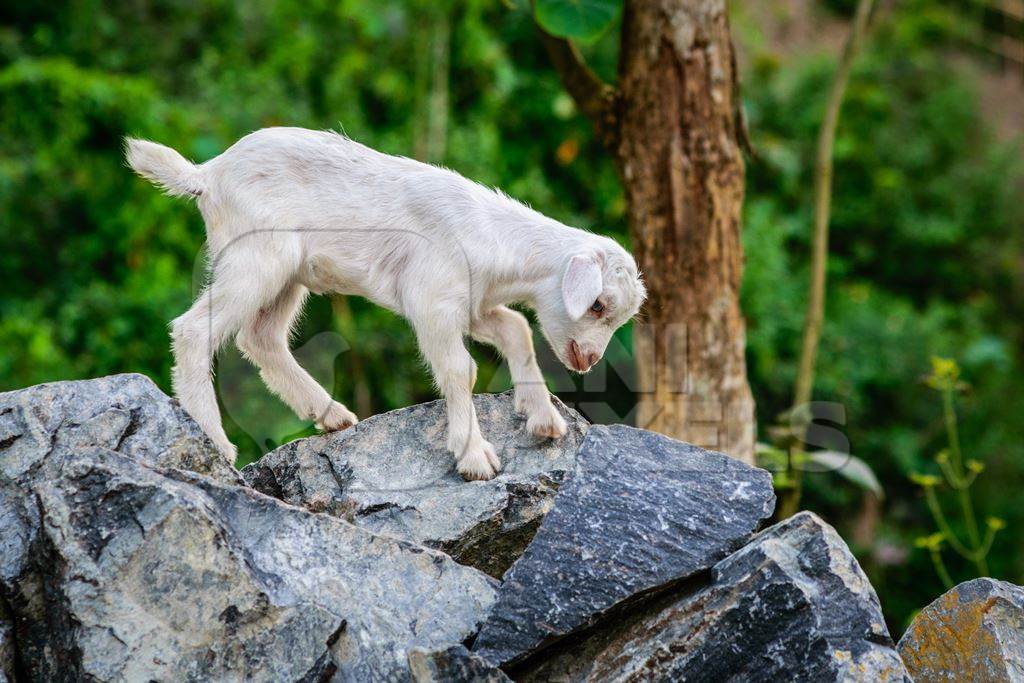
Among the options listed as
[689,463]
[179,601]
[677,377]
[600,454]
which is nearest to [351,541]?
[179,601]

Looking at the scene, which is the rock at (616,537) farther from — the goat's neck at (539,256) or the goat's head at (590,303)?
the goat's neck at (539,256)

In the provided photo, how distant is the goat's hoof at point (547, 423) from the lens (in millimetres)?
4965

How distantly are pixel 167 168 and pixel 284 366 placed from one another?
102 cm

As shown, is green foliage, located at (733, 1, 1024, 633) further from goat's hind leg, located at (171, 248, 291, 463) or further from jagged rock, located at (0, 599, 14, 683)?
jagged rock, located at (0, 599, 14, 683)

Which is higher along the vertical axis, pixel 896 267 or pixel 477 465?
pixel 477 465

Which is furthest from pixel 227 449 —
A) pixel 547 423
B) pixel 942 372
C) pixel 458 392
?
pixel 942 372

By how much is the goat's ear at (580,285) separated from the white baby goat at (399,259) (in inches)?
0.5

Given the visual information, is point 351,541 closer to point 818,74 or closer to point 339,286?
point 339,286

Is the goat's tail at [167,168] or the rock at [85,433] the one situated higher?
the goat's tail at [167,168]

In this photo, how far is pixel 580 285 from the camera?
4551 millimetres

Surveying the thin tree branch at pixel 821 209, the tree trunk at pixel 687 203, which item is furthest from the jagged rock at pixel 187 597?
the thin tree branch at pixel 821 209

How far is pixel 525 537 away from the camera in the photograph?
4.73 m

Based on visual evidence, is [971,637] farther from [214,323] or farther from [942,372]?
[214,323]

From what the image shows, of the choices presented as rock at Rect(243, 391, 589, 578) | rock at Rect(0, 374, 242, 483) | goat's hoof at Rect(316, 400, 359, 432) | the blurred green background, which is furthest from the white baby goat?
the blurred green background
